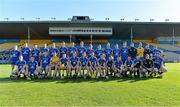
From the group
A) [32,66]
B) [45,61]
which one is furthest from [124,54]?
[32,66]

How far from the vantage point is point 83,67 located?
12.4 meters

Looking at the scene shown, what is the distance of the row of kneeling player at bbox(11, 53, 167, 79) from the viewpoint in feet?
40.4

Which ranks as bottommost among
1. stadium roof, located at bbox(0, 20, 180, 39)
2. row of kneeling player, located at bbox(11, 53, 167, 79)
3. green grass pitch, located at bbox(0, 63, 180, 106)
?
green grass pitch, located at bbox(0, 63, 180, 106)

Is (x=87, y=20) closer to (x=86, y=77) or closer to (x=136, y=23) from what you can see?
(x=136, y=23)

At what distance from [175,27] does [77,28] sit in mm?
13995

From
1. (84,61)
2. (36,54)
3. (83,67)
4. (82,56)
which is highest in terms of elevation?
(36,54)

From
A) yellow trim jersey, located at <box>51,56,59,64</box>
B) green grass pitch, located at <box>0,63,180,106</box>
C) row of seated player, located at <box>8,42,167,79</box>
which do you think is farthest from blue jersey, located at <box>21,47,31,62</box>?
green grass pitch, located at <box>0,63,180,106</box>

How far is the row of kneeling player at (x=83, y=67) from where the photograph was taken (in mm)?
12305

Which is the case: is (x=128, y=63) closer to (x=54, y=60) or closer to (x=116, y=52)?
(x=116, y=52)

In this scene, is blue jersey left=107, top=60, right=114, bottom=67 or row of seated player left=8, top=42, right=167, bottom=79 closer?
row of seated player left=8, top=42, right=167, bottom=79

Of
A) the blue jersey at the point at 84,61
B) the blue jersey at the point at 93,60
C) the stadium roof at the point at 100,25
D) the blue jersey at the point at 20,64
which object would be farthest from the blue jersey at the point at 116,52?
the stadium roof at the point at 100,25

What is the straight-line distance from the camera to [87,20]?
136 ft

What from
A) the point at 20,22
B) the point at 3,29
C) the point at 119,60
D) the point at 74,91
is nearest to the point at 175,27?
the point at 20,22

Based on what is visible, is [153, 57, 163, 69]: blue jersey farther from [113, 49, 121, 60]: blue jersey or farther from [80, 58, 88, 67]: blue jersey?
[80, 58, 88, 67]: blue jersey
